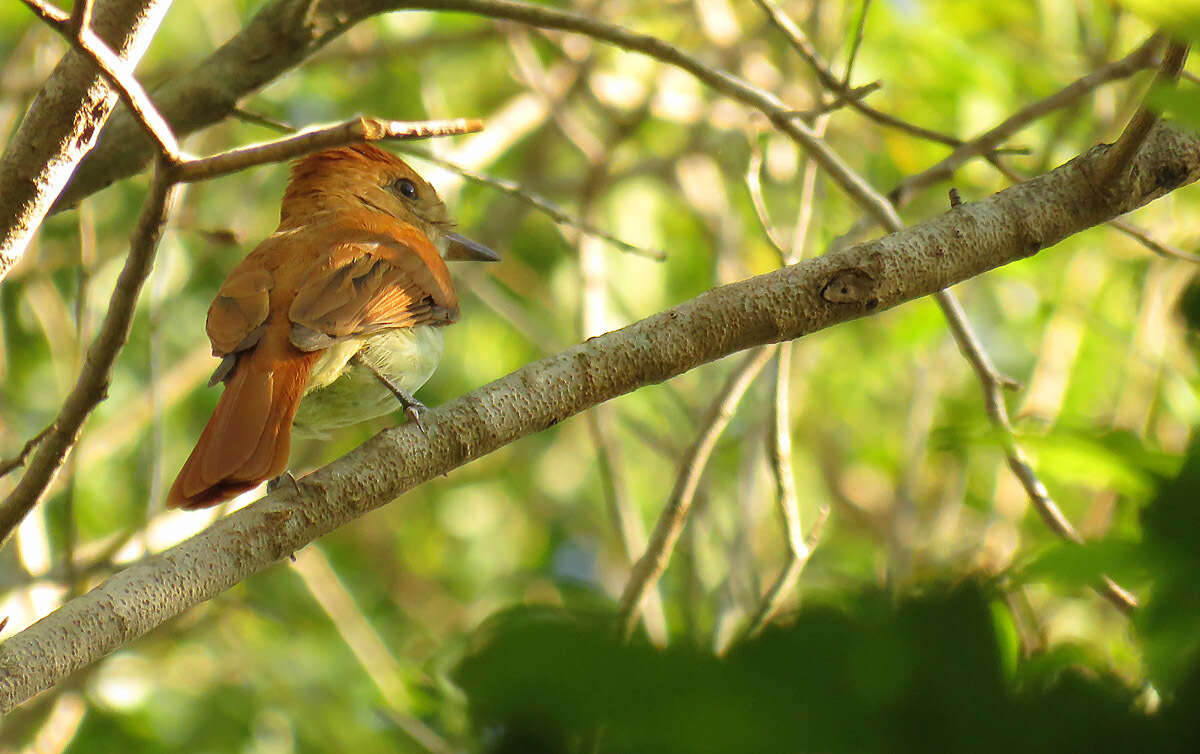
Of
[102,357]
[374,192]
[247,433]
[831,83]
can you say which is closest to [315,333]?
[247,433]

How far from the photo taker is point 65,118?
7.41 ft

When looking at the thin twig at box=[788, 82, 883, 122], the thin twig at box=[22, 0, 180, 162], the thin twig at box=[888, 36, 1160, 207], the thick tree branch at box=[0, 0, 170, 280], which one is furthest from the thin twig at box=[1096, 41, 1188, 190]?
the thick tree branch at box=[0, 0, 170, 280]

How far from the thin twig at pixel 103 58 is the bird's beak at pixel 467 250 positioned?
110 inches

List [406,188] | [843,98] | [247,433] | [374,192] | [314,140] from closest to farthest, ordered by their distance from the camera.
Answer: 1. [314,140]
2. [247,433]
3. [843,98]
4. [374,192]
5. [406,188]

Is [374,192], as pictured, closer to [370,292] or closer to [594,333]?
[594,333]

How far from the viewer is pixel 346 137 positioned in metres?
1.80

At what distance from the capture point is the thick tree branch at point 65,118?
2246 mm

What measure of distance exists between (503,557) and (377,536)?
98 cm

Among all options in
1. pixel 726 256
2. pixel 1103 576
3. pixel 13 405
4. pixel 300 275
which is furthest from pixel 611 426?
pixel 1103 576

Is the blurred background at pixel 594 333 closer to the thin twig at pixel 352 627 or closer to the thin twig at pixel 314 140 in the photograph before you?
the thin twig at pixel 352 627

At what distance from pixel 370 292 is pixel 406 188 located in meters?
1.37

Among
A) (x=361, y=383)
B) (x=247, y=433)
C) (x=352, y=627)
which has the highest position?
(x=352, y=627)

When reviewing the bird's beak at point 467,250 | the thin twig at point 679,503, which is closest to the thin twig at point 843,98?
the thin twig at point 679,503

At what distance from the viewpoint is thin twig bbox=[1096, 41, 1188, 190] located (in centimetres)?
178
